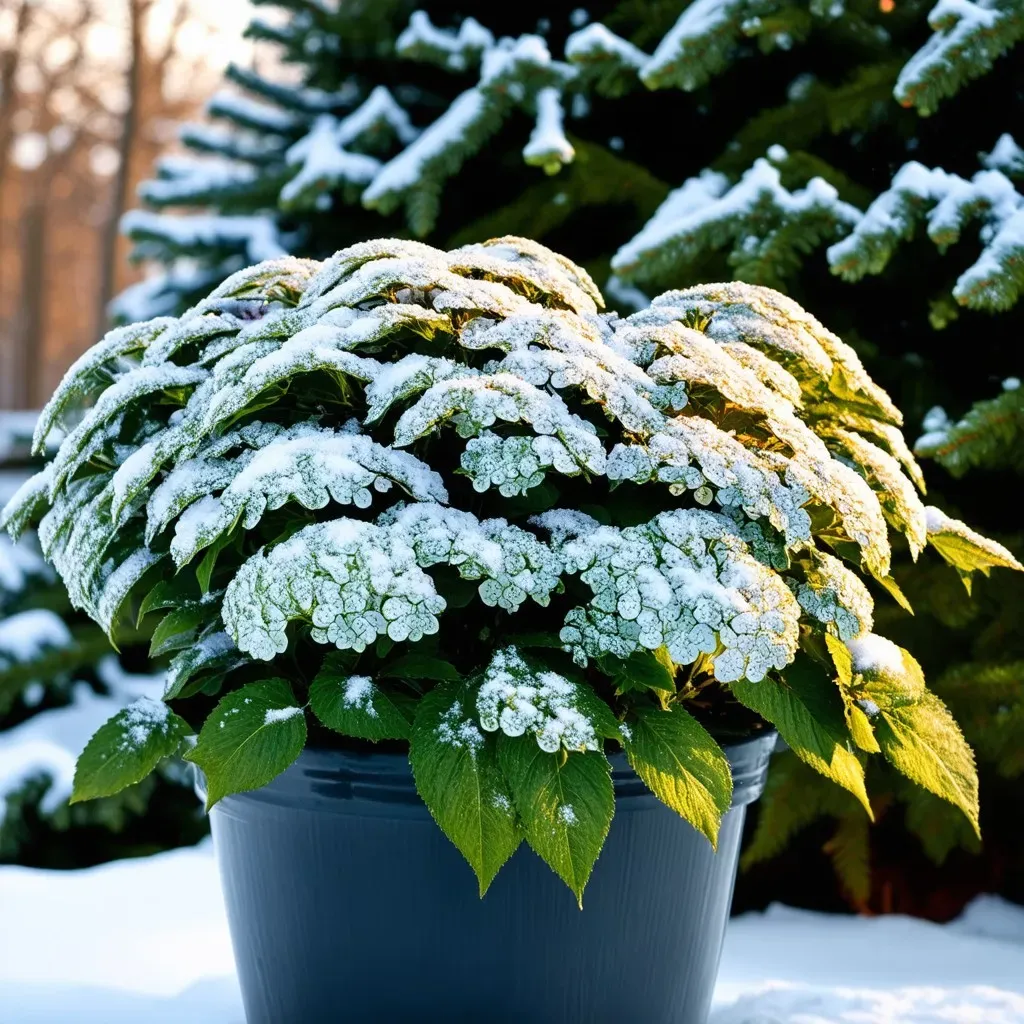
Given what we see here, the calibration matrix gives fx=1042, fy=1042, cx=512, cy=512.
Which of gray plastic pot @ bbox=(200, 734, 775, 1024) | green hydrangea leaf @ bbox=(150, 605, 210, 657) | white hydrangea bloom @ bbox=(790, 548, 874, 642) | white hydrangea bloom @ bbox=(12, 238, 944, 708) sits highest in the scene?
white hydrangea bloom @ bbox=(12, 238, 944, 708)

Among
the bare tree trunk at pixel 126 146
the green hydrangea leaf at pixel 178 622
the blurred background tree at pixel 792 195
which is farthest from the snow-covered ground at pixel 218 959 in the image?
the bare tree trunk at pixel 126 146

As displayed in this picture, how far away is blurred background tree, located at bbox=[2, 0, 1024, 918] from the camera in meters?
1.94

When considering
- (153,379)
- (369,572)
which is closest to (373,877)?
(369,572)

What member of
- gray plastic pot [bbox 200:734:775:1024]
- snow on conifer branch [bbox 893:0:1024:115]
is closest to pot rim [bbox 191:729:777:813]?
gray plastic pot [bbox 200:734:775:1024]

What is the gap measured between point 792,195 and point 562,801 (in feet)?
4.76

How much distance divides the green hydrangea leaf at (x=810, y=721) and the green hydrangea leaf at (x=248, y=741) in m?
0.51

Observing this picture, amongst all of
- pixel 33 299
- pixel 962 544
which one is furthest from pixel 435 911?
pixel 33 299

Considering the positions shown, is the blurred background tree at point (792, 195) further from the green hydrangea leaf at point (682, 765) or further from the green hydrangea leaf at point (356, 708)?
the green hydrangea leaf at point (356, 708)

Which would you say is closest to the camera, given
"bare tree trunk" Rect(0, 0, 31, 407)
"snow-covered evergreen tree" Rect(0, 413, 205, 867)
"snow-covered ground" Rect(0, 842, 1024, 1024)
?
"snow-covered ground" Rect(0, 842, 1024, 1024)

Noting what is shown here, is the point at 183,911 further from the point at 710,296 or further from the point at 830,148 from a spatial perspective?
the point at 830,148

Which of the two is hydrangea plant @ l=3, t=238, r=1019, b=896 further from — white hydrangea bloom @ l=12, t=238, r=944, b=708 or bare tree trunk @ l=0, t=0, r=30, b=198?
bare tree trunk @ l=0, t=0, r=30, b=198

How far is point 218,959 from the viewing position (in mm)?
1938

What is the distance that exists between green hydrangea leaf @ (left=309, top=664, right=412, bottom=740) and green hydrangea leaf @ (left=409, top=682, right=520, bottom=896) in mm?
33

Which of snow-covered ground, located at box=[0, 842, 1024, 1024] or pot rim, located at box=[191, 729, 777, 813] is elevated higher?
pot rim, located at box=[191, 729, 777, 813]
